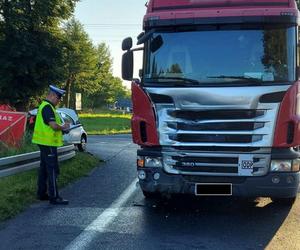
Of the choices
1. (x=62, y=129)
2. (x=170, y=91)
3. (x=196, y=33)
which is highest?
(x=196, y=33)

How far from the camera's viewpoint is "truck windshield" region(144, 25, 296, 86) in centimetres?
756

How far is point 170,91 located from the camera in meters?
7.52

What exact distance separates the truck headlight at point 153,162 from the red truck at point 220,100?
0.6 inches

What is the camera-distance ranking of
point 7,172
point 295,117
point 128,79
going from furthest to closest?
point 7,172 < point 128,79 < point 295,117

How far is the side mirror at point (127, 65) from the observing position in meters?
8.49

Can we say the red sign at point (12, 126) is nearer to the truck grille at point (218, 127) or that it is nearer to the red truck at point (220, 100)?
the red truck at point (220, 100)

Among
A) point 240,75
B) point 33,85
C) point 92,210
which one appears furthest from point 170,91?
point 33,85

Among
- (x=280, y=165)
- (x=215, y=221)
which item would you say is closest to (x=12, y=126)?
(x=215, y=221)

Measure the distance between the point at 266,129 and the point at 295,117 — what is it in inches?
16.2

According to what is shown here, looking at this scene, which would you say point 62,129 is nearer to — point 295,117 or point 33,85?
point 295,117

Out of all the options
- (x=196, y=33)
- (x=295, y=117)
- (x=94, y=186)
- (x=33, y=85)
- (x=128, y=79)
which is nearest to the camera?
(x=295, y=117)

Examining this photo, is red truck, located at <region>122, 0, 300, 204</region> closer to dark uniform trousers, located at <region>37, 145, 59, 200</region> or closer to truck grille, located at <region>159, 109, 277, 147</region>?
truck grille, located at <region>159, 109, 277, 147</region>

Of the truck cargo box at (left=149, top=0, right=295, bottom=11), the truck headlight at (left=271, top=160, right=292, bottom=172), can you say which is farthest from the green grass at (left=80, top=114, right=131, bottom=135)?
the truck headlight at (left=271, top=160, right=292, bottom=172)

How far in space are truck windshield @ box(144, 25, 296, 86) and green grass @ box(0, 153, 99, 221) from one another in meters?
2.69
